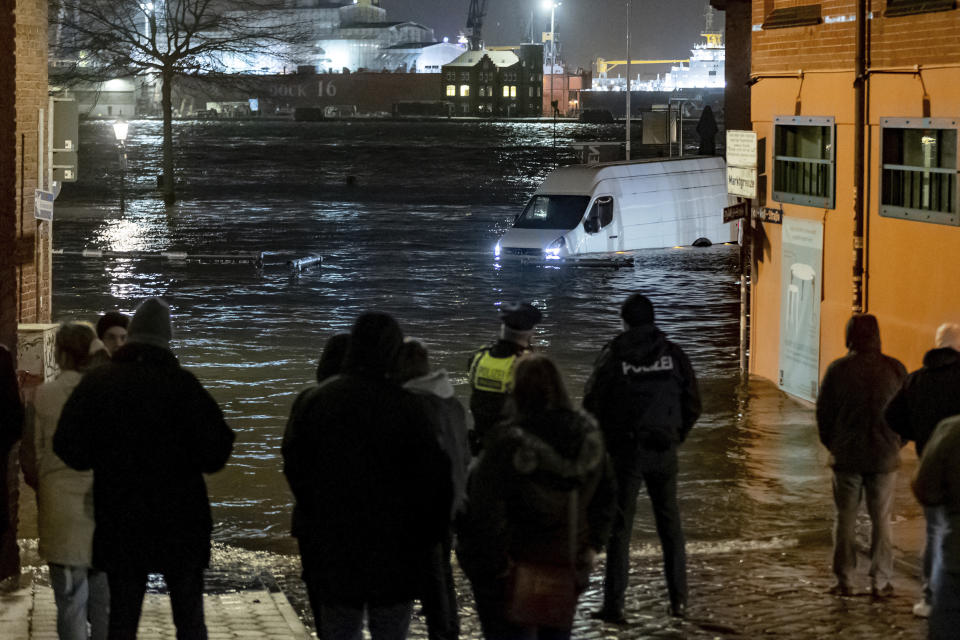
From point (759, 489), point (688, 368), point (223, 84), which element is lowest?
point (759, 489)

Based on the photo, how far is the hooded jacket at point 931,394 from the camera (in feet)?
20.2

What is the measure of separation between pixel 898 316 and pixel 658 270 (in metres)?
15.3

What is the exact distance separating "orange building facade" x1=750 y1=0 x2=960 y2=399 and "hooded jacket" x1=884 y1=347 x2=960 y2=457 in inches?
205

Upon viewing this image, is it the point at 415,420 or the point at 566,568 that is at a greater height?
the point at 415,420

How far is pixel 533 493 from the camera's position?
439 centimetres

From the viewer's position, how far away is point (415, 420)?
14.4ft

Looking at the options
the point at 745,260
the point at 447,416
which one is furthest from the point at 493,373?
the point at 745,260

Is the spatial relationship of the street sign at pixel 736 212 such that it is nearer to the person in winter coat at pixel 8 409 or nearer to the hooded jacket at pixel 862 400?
the hooded jacket at pixel 862 400

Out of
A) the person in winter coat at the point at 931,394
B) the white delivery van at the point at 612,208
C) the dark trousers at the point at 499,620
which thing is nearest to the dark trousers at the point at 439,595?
the dark trousers at the point at 499,620

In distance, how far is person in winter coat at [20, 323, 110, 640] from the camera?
17.8 ft

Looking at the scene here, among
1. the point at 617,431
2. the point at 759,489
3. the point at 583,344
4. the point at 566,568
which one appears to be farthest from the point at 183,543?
the point at 583,344

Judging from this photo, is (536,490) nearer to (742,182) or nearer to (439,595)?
(439,595)

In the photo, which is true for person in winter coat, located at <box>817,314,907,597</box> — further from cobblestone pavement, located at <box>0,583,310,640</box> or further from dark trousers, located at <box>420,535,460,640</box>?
cobblestone pavement, located at <box>0,583,310,640</box>

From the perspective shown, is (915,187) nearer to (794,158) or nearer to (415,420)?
(794,158)
